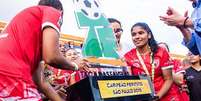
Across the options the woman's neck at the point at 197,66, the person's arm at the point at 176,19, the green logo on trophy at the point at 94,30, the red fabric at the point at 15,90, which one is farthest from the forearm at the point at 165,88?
the red fabric at the point at 15,90

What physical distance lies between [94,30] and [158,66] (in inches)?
31.6

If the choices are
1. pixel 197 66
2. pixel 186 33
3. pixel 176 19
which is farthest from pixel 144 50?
pixel 176 19

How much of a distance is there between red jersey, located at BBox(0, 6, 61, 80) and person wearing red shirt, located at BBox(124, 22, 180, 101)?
5.97 feet

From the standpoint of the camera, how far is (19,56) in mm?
2594

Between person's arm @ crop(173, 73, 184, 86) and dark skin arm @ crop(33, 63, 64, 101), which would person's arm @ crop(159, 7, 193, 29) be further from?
person's arm @ crop(173, 73, 184, 86)

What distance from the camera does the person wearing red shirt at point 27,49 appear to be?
2.51 meters

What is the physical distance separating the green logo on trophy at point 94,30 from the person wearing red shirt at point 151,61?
0.82ft

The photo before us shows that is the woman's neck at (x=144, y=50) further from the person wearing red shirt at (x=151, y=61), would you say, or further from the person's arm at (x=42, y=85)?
the person's arm at (x=42, y=85)

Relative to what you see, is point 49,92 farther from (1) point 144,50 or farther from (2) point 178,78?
(2) point 178,78

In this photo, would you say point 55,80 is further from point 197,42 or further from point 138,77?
point 197,42

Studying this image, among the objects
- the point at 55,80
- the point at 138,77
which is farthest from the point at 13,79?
the point at 55,80

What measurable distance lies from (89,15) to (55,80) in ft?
3.24

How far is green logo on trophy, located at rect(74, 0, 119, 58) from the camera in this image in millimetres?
4270

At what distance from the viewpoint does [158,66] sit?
434 cm
